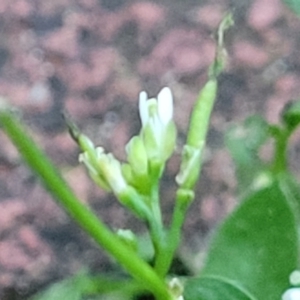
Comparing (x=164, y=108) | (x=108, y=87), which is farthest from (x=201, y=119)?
(x=108, y=87)

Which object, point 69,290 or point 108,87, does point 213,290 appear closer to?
point 69,290

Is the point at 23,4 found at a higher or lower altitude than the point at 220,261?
higher

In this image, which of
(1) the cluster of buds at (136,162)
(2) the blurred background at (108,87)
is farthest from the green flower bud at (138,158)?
(2) the blurred background at (108,87)

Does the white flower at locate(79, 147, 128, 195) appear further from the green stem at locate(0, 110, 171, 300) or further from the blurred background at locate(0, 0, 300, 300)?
the blurred background at locate(0, 0, 300, 300)

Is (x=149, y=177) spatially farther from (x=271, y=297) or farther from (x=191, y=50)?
(x=191, y=50)

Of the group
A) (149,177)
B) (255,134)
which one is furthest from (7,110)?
(255,134)

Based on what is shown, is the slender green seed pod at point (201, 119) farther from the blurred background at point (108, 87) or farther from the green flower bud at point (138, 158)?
the blurred background at point (108, 87)

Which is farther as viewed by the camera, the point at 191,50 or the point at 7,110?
the point at 191,50
